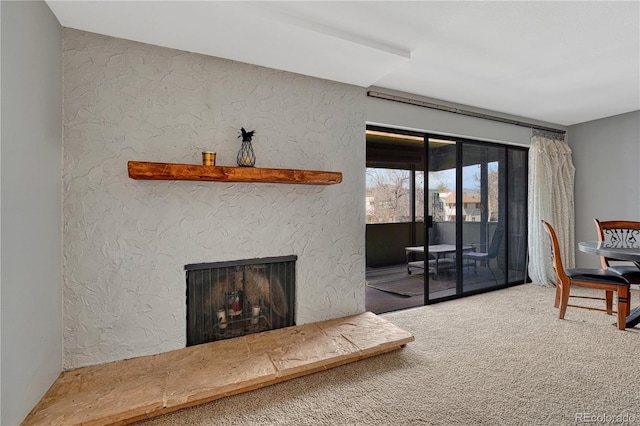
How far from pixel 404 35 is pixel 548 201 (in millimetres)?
3555

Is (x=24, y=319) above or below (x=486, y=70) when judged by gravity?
below

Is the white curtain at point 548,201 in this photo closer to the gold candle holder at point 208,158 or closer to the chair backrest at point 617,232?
the chair backrest at point 617,232

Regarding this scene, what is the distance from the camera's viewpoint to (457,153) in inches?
150

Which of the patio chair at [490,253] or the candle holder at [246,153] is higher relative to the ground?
the candle holder at [246,153]

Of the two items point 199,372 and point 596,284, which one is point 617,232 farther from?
point 199,372

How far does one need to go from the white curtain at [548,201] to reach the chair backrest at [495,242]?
0.51 metres

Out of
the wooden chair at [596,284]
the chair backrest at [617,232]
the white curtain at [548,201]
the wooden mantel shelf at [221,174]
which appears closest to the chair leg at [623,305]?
the wooden chair at [596,284]

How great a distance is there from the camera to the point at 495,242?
4.13m

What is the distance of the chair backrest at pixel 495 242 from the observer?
4094 mm

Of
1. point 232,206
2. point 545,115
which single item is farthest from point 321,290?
point 545,115

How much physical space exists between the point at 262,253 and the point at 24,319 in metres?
1.46

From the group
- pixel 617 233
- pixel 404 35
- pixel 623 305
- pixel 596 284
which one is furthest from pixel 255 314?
pixel 617 233

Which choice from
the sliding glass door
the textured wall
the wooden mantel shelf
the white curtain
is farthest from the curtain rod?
the wooden mantel shelf

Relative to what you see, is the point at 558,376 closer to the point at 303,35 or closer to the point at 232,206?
the point at 232,206
